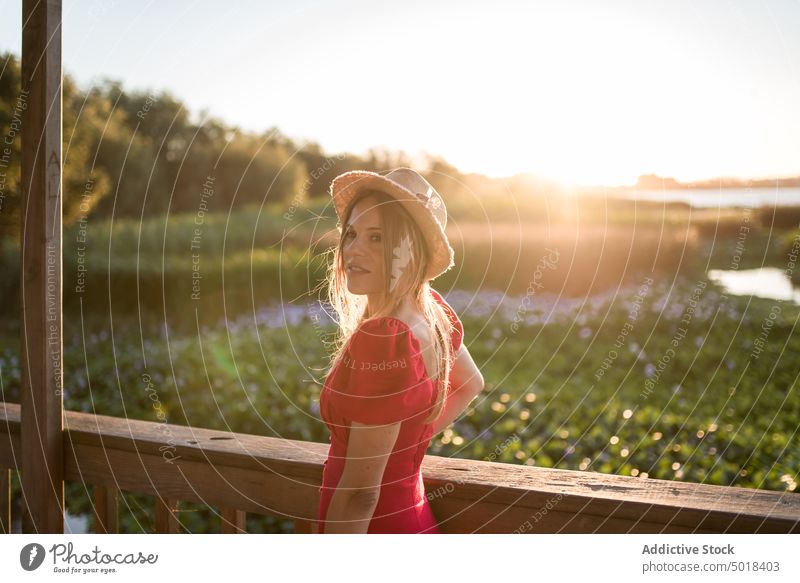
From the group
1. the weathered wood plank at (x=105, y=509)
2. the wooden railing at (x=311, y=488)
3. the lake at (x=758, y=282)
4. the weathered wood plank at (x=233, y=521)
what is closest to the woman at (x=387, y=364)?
the wooden railing at (x=311, y=488)

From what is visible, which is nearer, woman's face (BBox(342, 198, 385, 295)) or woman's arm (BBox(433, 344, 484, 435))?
woman's face (BBox(342, 198, 385, 295))

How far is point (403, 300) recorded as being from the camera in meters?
1.48

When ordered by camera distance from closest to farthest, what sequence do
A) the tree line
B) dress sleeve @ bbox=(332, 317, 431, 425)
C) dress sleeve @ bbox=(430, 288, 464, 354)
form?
dress sleeve @ bbox=(332, 317, 431, 425) < dress sleeve @ bbox=(430, 288, 464, 354) < the tree line

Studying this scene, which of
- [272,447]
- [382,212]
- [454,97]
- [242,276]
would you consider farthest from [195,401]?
[382,212]

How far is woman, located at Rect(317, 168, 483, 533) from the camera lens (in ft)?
4.39

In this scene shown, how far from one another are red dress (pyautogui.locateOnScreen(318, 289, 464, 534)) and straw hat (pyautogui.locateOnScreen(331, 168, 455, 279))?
0.74 ft

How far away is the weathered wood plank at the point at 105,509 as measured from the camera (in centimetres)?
192

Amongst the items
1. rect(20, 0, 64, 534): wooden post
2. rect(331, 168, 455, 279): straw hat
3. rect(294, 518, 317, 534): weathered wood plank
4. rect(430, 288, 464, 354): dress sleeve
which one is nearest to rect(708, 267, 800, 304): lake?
rect(430, 288, 464, 354): dress sleeve

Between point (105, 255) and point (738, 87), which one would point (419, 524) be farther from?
point (105, 255)

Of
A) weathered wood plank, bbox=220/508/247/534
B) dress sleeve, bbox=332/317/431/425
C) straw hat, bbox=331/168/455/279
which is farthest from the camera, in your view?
weathered wood plank, bbox=220/508/247/534

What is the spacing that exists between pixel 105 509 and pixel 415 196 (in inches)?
46.9

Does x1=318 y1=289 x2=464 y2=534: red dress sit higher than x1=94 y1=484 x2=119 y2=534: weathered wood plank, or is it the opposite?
x1=318 y1=289 x2=464 y2=534: red dress

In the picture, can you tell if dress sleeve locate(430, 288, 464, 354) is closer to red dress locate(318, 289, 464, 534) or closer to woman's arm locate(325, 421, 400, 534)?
red dress locate(318, 289, 464, 534)
